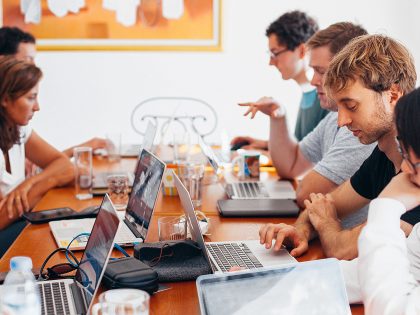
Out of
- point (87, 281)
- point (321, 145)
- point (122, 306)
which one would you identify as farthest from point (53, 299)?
point (321, 145)

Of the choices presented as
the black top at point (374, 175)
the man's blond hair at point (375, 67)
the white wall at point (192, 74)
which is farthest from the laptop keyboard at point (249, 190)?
the white wall at point (192, 74)

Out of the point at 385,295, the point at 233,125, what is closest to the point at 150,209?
the point at 385,295

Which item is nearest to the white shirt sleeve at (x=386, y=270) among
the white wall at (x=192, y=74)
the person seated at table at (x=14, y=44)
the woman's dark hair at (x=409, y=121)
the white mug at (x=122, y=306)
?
the woman's dark hair at (x=409, y=121)

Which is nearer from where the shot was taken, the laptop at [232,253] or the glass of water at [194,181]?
the laptop at [232,253]

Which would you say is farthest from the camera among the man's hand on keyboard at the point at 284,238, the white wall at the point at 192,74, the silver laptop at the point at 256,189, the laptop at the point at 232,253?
the white wall at the point at 192,74

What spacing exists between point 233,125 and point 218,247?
288 cm

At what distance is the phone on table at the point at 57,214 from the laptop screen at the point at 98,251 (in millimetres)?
633

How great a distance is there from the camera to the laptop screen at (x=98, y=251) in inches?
58.2

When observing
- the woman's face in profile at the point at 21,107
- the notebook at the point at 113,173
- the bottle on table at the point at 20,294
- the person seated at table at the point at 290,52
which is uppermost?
the person seated at table at the point at 290,52

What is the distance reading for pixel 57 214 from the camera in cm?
239

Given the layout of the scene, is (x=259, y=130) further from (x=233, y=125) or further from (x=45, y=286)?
(x=45, y=286)

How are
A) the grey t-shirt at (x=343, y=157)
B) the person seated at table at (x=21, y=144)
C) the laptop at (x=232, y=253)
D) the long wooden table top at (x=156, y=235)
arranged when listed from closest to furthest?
the long wooden table top at (x=156, y=235) < the laptop at (x=232, y=253) < the grey t-shirt at (x=343, y=157) < the person seated at table at (x=21, y=144)

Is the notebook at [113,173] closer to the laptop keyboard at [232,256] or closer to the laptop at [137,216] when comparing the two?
the laptop at [137,216]

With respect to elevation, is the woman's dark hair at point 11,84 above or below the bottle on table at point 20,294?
above
